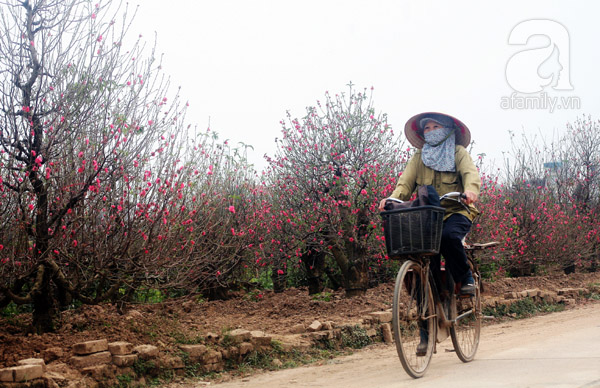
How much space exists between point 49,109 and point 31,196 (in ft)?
3.06

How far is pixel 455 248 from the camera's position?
5387mm

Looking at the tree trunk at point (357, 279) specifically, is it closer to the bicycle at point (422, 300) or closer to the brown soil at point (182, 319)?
the brown soil at point (182, 319)

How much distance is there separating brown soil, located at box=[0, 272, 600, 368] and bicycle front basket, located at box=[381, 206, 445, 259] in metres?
2.66

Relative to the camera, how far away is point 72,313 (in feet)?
23.4

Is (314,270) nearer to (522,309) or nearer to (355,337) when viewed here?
Answer: (522,309)

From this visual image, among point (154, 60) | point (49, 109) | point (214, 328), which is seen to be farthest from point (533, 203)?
point (49, 109)

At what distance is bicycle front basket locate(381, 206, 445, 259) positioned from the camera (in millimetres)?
Answer: 4820

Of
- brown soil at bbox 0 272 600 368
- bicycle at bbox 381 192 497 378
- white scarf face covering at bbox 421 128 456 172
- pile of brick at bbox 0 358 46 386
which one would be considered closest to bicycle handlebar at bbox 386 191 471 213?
bicycle at bbox 381 192 497 378

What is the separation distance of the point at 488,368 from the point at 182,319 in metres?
4.60

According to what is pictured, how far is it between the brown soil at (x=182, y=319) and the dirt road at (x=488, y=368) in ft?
3.20

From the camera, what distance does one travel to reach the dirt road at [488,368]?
4523mm

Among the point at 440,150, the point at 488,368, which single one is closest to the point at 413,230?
the point at 440,150

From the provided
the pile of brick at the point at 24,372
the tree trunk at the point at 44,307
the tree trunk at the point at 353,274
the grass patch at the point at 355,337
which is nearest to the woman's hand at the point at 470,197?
the grass patch at the point at 355,337

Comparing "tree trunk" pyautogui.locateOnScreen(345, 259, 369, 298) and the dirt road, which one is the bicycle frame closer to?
the dirt road
